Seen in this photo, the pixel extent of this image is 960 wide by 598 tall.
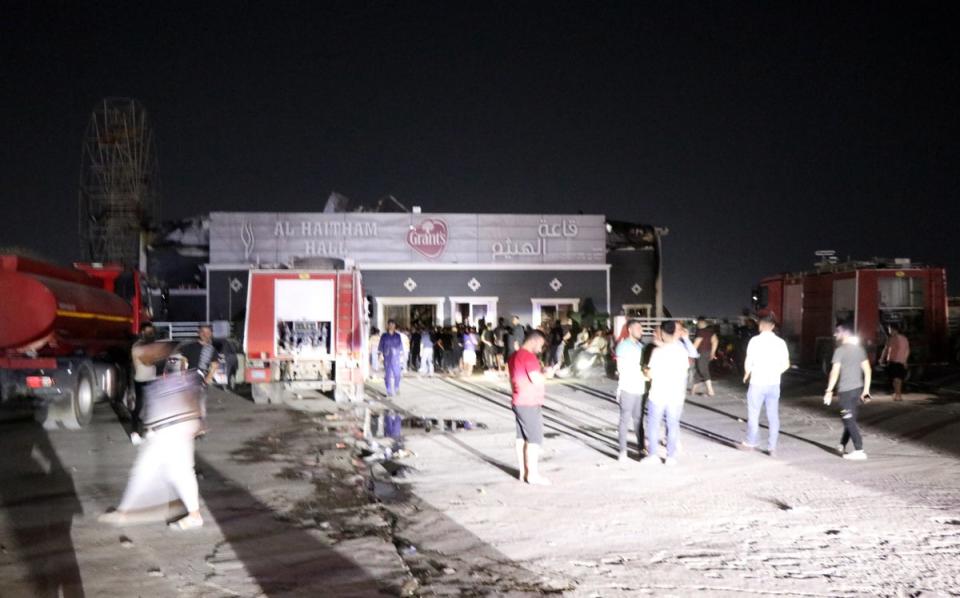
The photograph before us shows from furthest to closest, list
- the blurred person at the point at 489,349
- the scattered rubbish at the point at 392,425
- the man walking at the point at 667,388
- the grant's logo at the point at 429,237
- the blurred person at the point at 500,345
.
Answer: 1. the grant's logo at the point at 429,237
2. the blurred person at the point at 489,349
3. the blurred person at the point at 500,345
4. the scattered rubbish at the point at 392,425
5. the man walking at the point at 667,388

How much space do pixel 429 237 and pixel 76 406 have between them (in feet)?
72.1

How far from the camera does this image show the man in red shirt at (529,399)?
31.0 ft

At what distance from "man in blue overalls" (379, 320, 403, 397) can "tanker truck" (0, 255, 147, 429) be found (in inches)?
207

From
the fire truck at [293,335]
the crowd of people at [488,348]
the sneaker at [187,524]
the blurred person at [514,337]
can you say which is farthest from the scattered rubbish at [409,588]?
the blurred person at [514,337]

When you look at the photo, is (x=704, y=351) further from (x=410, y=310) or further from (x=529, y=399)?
(x=410, y=310)

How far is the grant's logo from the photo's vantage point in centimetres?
3550

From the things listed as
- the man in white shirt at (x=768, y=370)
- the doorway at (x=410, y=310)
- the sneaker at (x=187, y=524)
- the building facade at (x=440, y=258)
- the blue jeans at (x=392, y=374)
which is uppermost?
the building facade at (x=440, y=258)

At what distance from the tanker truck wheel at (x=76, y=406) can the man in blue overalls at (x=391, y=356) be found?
18.7ft

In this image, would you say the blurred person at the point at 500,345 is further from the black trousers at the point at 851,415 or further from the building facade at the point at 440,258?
the black trousers at the point at 851,415

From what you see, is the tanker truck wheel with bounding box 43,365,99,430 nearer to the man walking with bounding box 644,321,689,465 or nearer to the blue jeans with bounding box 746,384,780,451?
the man walking with bounding box 644,321,689,465

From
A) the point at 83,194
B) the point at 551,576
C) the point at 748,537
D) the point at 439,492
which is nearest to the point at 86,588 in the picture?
the point at 551,576

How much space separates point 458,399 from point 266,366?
4.01 m

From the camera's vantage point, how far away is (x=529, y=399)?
373 inches

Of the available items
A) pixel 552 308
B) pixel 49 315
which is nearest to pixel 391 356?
pixel 49 315
